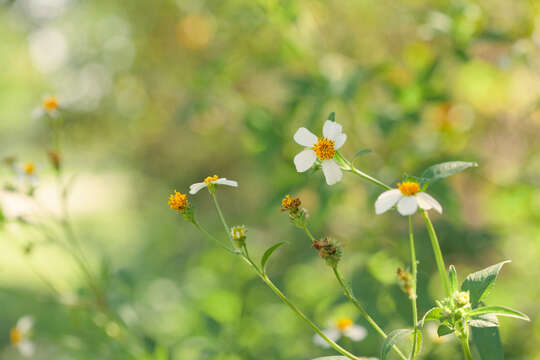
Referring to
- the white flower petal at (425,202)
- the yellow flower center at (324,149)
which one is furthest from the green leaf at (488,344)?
the yellow flower center at (324,149)

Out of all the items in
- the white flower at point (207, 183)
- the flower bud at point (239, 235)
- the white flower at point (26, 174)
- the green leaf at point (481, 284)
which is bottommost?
the green leaf at point (481, 284)

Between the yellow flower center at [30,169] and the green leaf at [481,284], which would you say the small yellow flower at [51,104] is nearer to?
the yellow flower center at [30,169]

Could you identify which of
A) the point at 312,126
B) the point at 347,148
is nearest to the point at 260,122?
the point at 312,126

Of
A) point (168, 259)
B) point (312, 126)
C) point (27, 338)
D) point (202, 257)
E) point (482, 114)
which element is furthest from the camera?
point (168, 259)

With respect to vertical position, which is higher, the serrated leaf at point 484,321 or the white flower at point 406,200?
the white flower at point 406,200

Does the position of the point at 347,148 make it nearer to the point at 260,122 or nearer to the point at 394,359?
the point at 260,122

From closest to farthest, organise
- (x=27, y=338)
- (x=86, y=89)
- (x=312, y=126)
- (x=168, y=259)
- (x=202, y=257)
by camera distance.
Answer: (x=27, y=338) → (x=312, y=126) → (x=202, y=257) → (x=86, y=89) → (x=168, y=259)

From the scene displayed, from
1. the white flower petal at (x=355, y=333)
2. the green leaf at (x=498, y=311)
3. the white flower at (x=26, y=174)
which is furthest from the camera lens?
the white flower at (x=26, y=174)
